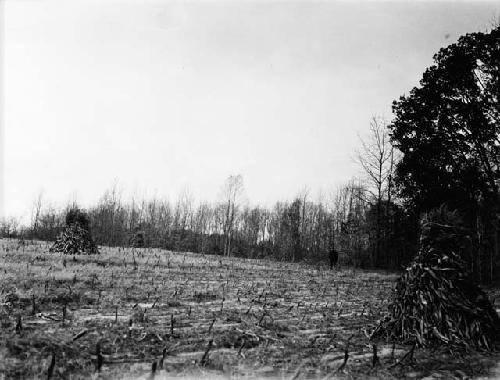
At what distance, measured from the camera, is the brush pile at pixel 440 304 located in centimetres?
502

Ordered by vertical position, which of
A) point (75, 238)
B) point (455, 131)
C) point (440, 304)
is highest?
point (455, 131)

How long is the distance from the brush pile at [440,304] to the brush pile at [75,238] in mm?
16540

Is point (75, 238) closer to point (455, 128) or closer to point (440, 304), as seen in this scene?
point (440, 304)

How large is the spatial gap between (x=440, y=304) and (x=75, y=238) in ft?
57.6

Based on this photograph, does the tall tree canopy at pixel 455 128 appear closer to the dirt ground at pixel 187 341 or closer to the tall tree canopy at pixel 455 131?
the tall tree canopy at pixel 455 131

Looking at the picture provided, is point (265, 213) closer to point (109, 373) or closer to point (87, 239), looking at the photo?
point (87, 239)

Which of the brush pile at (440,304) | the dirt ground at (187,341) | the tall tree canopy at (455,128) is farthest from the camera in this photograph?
the tall tree canopy at (455,128)

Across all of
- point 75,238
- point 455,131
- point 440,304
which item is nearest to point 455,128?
point 455,131

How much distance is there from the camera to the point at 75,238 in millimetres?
18062

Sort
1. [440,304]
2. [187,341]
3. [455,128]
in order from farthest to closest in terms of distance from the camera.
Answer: [455,128] → [440,304] → [187,341]

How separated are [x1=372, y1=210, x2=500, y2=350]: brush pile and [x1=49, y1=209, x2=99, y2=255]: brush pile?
16540 millimetres

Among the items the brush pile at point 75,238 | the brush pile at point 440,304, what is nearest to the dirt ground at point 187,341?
the brush pile at point 440,304

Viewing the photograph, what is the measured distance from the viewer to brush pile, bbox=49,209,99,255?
17.8 metres

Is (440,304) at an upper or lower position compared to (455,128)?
lower
